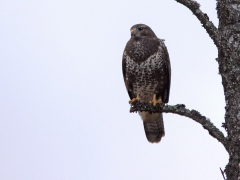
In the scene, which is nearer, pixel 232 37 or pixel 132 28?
pixel 232 37

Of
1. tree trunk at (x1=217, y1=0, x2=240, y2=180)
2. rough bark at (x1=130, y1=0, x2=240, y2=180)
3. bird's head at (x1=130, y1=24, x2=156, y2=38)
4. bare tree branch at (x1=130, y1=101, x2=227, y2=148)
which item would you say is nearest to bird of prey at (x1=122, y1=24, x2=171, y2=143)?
bird's head at (x1=130, y1=24, x2=156, y2=38)

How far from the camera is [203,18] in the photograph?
511 centimetres

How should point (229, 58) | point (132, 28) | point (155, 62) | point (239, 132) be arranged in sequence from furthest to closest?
point (132, 28)
point (155, 62)
point (229, 58)
point (239, 132)

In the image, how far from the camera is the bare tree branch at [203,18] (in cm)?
502

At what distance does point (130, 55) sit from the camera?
886cm

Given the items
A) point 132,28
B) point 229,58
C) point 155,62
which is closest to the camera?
point 229,58

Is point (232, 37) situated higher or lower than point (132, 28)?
lower

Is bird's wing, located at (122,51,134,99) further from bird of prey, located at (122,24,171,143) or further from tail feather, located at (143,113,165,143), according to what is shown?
tail feather, located at (143,113,165,143)

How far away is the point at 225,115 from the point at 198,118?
0.97 ft

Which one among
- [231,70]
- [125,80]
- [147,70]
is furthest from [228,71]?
[125,80]

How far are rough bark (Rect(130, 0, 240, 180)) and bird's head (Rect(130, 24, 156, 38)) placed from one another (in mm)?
4101

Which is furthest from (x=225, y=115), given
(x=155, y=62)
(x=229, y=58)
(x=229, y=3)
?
(x=155, y=62)

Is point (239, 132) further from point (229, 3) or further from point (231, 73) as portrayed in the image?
point (229, 3)

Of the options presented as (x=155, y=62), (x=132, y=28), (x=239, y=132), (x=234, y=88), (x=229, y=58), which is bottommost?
(x=239, y=132)
